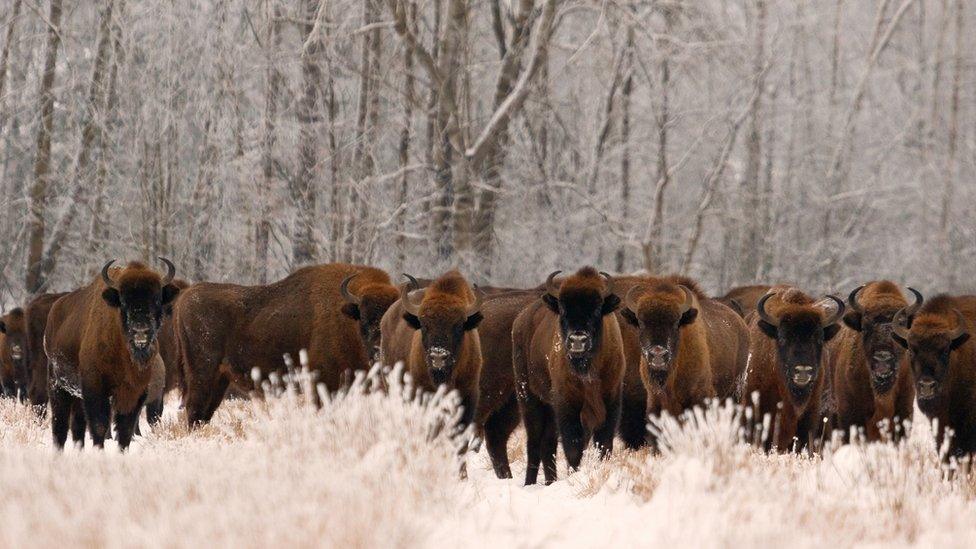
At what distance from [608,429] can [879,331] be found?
2876 mm

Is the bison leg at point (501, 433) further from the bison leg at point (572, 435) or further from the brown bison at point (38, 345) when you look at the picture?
the brown bison at point (38, 345)

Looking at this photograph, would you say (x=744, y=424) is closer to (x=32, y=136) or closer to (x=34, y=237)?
(x=34, y=237)

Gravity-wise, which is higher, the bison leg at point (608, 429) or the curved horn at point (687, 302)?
the curved horn at point (687, 302)

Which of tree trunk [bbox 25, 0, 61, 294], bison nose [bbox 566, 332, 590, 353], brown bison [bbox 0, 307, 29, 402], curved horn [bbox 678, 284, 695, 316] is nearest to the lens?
bison nose [bbox 566, 332, 590, 353]

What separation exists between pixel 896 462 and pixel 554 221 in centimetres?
2218

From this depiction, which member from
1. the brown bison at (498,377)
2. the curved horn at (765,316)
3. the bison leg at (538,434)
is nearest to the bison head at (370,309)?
the brown bison at (498,377)

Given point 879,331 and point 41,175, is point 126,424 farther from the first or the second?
point 41,175

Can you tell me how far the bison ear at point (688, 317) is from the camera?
11.0 metres

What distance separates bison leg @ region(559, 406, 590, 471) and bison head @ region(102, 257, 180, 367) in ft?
12.6

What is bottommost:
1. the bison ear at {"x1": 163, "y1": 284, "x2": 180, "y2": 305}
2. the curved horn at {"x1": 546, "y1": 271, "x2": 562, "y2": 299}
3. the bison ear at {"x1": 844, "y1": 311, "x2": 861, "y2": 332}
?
the bison ear at {"x1": 844, "y1": 311, "x2": 861, "y2": 332}

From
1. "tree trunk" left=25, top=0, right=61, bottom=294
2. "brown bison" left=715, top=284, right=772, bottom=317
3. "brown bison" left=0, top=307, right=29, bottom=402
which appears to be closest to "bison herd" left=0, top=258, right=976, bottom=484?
"brown bison" left=715, top=284, right=772, bottom=317

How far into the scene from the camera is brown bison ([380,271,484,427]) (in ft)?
34.6

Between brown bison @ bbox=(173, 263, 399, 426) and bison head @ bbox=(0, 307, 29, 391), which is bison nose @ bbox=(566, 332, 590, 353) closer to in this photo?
brown bison @ bbox=(173, 263, 399, 426)

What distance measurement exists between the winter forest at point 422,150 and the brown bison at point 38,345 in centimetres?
791
